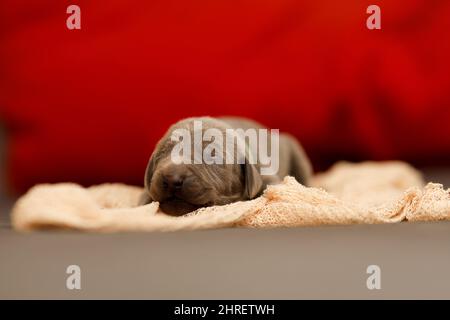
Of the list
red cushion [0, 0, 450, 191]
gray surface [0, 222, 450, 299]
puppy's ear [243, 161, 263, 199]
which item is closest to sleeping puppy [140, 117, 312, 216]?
puppy's ear [243, 161, 263, 199]

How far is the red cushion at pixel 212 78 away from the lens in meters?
1.92

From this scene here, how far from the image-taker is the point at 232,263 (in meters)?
0.93

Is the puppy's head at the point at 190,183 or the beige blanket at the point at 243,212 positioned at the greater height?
the puppy's head at the point at 190,183

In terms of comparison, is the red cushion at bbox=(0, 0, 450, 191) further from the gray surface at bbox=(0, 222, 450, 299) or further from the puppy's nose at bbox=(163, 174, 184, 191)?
the gray surface at bbox=(0, 222, 450, 299)

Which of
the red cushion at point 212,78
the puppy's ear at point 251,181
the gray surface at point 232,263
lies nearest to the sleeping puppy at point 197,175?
the puppy's ear at point 251,181

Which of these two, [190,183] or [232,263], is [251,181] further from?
Answer: [232,263]

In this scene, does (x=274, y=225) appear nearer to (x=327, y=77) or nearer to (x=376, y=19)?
(x=327, y=77)

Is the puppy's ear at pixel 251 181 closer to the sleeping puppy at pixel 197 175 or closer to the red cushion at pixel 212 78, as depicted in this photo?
the sleeping puppy at pixel 197 175

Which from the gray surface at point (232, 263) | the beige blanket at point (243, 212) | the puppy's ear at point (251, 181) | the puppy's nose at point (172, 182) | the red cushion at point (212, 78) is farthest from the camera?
the red cushion at point (212, 78)

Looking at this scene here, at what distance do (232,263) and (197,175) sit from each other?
1.55ft

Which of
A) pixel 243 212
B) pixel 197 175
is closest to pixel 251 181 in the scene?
pixel 197 175

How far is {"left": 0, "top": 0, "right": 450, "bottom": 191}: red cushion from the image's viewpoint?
192cm

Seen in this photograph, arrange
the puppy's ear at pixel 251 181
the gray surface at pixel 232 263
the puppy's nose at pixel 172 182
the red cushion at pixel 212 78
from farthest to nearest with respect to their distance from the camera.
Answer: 1. the red cushion at pixel 212 78
2. the puppy's ear at pixel 251 181
3. the puppy's nose at pixel 172 182
4. the gray surface at pixel 232 263

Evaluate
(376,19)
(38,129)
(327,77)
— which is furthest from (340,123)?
(38,129)
